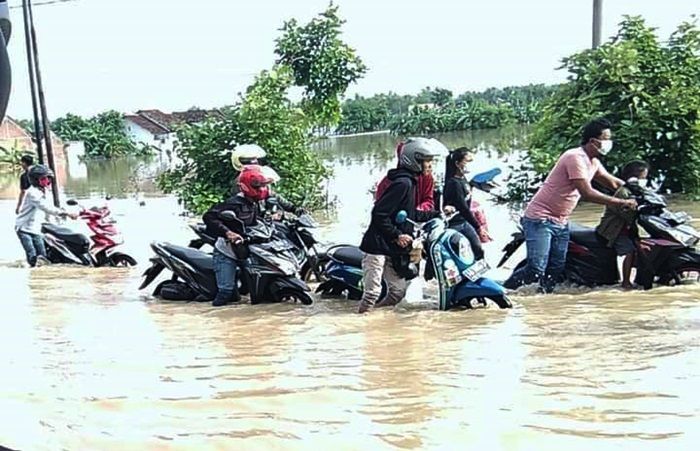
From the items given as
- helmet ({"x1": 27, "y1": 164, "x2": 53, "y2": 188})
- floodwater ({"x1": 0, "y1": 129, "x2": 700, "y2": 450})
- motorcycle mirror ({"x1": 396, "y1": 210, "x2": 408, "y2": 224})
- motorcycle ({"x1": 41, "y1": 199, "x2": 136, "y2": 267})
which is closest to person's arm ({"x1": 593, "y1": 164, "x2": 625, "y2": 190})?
floodwater ({"x1": 0, "y1": 129, "x2": 700, "y2": 450})

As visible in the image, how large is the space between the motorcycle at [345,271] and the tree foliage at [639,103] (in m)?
8.20

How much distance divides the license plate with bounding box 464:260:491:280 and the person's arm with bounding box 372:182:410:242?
60 cm

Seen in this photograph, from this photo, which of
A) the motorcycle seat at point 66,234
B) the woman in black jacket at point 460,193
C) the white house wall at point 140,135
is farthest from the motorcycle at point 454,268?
the white house wall at point 140,135

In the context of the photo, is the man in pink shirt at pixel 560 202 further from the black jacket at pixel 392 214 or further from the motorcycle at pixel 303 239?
the motorcycle at pixel 303 239

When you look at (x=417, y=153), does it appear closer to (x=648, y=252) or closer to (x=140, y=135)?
(x=648, y=252)

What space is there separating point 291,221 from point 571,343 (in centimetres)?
368

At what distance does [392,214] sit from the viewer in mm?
6652

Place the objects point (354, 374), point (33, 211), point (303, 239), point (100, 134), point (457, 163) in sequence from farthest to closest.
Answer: point (100, 134)
point (33, 211)
point (303, 239)
point (457, 163)
point (354, 374)

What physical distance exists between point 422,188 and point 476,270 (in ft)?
2.61

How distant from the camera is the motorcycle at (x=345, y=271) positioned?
7.62 meters

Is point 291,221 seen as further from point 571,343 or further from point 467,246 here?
point 571,343

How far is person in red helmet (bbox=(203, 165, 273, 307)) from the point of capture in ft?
24.5

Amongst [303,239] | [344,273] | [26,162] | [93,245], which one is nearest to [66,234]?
[93,245]

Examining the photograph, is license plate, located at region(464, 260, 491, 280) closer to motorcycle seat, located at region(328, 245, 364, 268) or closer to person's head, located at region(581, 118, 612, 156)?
motorcycle seat, located at region(328, 245, 364, 268)
